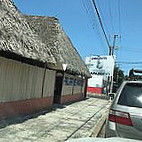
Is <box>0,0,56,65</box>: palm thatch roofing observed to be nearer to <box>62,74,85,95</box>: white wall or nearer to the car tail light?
the car tail light

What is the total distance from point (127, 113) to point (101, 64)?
128 feet

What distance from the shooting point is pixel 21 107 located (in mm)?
11625

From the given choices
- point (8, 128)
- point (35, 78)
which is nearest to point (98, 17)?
point (35, 78)

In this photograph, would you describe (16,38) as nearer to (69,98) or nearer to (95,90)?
(69,98)

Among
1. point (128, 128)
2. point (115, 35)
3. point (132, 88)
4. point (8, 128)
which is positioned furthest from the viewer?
point (115, 35)

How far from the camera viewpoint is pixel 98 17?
14.8m

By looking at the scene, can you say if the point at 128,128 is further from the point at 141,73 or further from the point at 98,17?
the point at 98,17

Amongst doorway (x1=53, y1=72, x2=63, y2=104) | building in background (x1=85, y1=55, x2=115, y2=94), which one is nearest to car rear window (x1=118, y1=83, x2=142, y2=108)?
doorway (x1=53, y1=72, x2=63, y2=104)

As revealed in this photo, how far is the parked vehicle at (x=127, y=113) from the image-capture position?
522 centimetres

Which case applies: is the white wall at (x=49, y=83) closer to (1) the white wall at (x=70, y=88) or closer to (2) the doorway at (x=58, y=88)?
(2) the doorway at (x=58, y=88)

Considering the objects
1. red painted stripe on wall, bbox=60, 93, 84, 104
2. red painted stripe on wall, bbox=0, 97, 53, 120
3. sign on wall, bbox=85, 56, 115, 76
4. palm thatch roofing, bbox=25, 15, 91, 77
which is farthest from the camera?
sign on wall, bbox=85, 56, 115, 76

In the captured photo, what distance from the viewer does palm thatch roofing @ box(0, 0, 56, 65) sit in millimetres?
8961

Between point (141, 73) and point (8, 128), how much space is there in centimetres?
453

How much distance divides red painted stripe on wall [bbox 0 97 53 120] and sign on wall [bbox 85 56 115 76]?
28.6 meters
